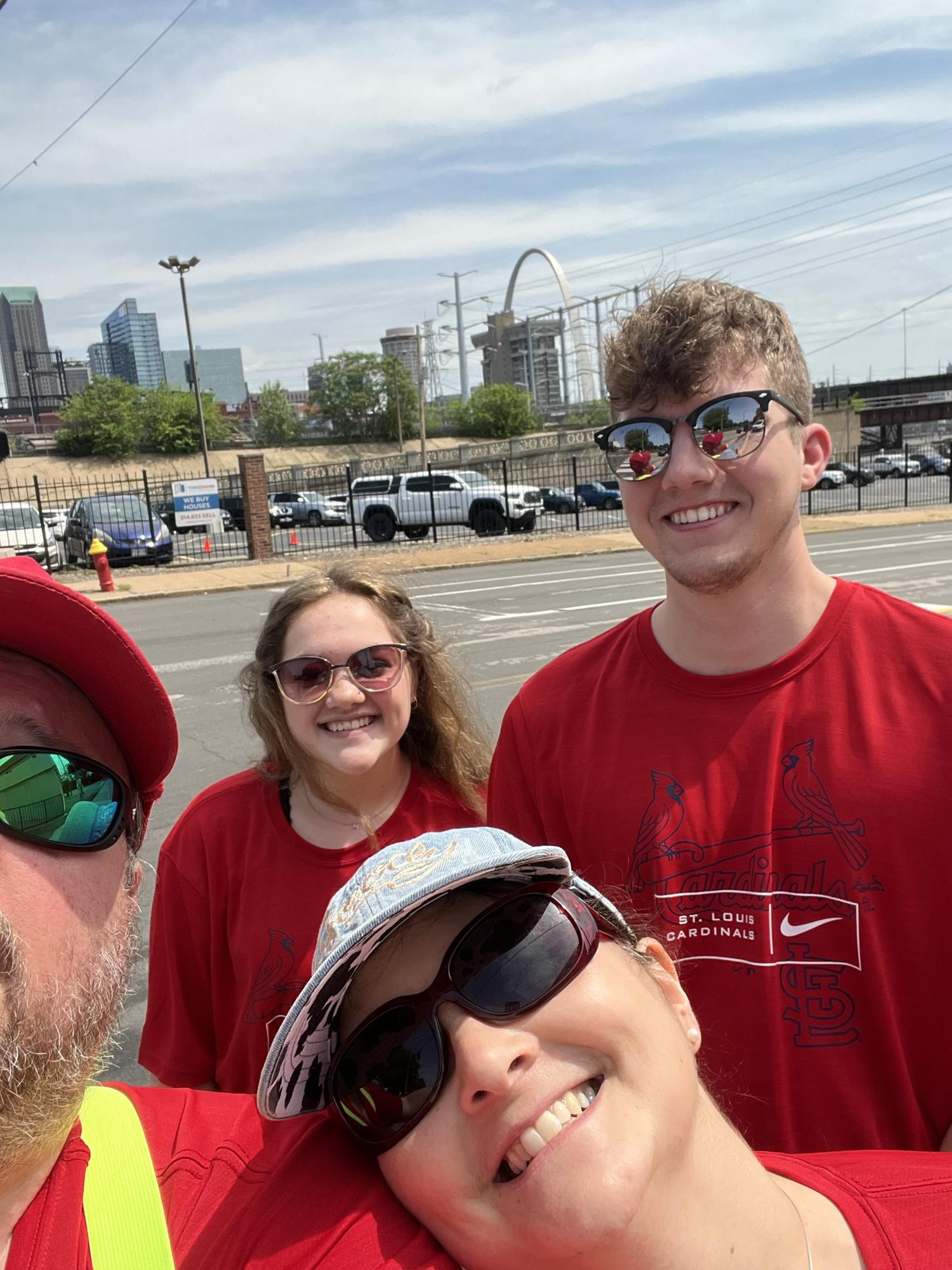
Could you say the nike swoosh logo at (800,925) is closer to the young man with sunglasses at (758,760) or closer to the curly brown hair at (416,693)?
the young man with sunglasses at (758,760)

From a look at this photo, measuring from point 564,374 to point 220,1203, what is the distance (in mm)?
156045

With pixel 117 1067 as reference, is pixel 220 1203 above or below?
above

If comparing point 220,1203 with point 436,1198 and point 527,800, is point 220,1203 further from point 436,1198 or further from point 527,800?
point 527,800

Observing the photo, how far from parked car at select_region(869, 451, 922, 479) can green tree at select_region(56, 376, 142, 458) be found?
1993 inches

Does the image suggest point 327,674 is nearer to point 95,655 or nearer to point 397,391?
point 95,655

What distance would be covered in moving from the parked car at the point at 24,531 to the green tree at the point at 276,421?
62.1m

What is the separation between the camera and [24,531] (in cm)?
2458

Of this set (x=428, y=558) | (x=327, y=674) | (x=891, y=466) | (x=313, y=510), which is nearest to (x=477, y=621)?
(x=428, y=558)

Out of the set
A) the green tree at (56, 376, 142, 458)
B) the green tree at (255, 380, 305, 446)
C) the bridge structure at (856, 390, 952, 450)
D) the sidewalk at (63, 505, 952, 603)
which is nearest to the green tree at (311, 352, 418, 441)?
the green tree at (255, 380, 305, 446)

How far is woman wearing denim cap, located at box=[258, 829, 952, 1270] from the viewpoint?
1282 mm

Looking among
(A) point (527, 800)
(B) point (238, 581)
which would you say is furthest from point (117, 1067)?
(B) point (238, 581)

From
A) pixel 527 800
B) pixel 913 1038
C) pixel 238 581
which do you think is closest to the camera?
pixel 913 1038

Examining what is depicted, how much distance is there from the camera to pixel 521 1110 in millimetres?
1328

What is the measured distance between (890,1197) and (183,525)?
972 inches
